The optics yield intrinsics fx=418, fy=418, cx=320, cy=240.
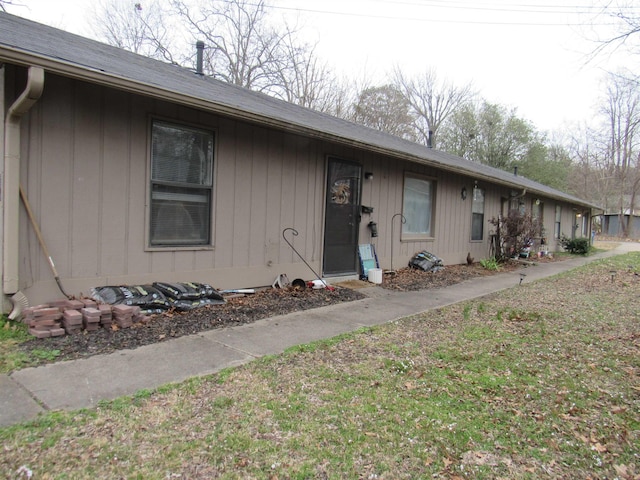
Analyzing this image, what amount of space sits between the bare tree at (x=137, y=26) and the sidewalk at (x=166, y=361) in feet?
56.0

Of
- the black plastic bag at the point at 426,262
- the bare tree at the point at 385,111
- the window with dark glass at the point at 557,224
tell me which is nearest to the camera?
the black plastic bag at the point at 426,262

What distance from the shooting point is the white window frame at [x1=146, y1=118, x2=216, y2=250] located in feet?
15.9

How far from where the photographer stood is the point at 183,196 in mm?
5113

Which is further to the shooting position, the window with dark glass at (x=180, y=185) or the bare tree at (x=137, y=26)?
the bare tree at (x=137, y=26)

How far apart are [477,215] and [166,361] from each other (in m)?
10.2

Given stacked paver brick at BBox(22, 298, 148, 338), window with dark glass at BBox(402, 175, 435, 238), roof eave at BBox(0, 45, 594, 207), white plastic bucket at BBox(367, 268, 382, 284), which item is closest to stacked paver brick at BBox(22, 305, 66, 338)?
stacked paver brick at BBox(22, 298, 148, 338)

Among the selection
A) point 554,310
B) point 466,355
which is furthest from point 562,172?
point 466,355

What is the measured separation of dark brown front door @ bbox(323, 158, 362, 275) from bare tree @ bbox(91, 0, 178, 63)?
14.5 m

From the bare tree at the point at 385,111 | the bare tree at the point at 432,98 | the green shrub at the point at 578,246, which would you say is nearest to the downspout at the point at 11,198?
the green shrub at the point at 578,246

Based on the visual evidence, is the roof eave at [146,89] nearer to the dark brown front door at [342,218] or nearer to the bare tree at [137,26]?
the dark brown front door at [342,218]

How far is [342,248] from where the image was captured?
7398 mm

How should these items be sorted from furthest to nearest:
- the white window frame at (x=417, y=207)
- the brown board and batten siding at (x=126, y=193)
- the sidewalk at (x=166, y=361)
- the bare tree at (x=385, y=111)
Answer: the bare tree at (x=385, y=111)
the white window frame at (x=417, y=207)
the brown board and batten siding at (x=126, y=193)
the sidewalk at (x=166, y=361)

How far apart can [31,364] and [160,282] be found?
193cm

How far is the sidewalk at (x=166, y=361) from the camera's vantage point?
2576 millimetres
